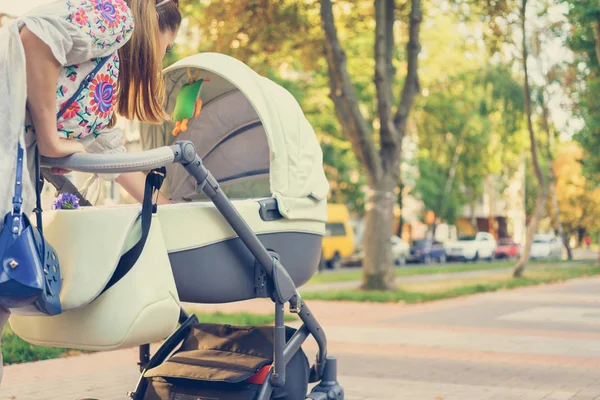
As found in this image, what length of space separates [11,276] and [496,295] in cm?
1535

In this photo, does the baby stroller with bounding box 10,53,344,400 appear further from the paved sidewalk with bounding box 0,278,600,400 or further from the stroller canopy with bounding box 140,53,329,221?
the paved sidewalk with bounding box 0,278,600,400

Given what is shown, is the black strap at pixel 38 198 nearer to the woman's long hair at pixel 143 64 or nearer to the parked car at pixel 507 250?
the woman's long hair at pixel 143 64

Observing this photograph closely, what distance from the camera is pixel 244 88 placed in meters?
4.23

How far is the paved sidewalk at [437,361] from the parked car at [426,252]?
34.5 meters

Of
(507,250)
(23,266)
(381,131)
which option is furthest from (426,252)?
(23,266)

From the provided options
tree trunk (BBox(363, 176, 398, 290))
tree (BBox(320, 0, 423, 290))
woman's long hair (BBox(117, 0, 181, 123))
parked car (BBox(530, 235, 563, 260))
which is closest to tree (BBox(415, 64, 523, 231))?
parked car (BBox(530, 235, 563, 260))

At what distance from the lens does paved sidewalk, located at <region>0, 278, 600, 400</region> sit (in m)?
6.38

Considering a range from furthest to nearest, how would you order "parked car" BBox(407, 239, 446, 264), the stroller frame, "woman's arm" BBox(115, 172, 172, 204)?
"parked car" BBox(407, 239, 446, 264), "woman's arm" BBox(115, 172, 172, 204), the stroller frame

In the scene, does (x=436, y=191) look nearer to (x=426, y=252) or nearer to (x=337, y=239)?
(x=426, y=252)

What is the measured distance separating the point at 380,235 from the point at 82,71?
45.5 feet

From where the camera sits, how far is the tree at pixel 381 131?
643 inches

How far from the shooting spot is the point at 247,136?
4891 millimetres

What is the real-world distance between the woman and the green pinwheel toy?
3.83 ft

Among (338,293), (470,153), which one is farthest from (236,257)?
(470,153)
